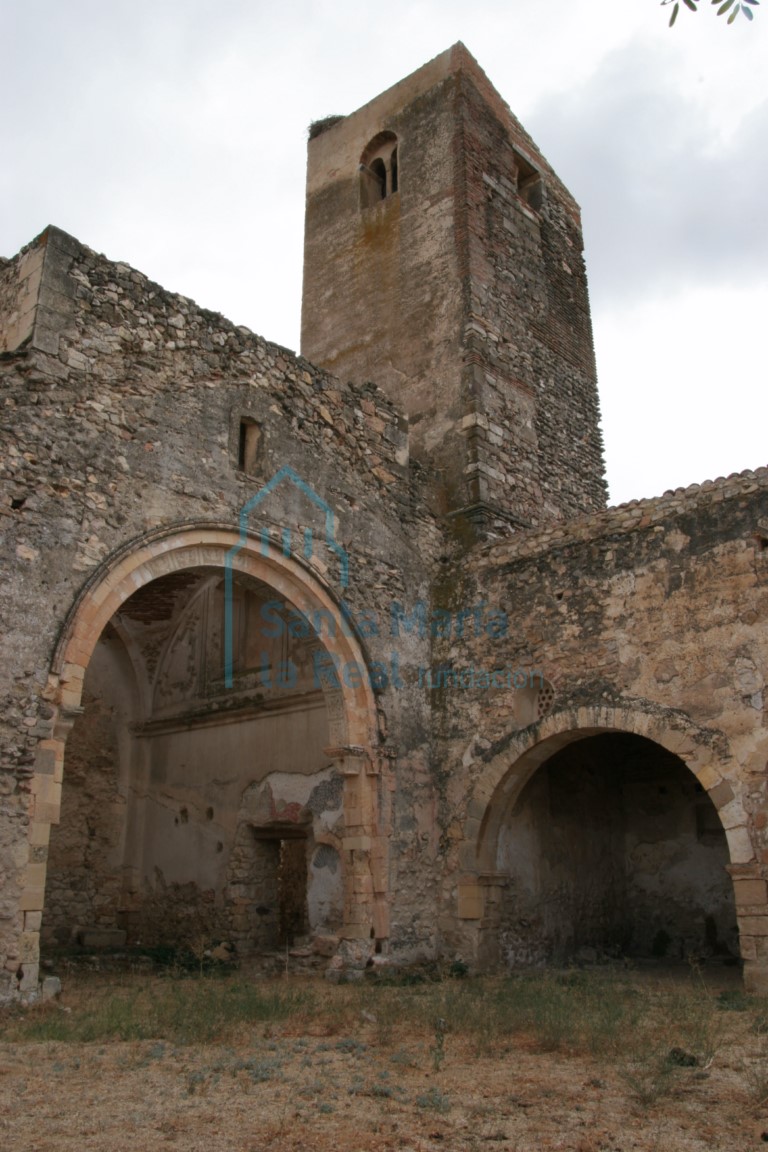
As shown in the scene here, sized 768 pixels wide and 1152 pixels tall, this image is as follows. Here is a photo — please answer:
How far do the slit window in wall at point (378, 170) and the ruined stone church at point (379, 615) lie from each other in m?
0.05

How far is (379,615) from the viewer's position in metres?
10.3

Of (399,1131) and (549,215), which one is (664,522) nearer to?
(399,1131)

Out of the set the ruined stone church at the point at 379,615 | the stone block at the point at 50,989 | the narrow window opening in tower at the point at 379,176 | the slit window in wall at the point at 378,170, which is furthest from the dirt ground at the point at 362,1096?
the narrow window opening in tower at the point at 379,176

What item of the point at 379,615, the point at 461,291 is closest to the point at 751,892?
the point at 379,615

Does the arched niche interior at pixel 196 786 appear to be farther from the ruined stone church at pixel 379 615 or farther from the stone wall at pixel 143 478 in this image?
the stone wall at pixel 143 478

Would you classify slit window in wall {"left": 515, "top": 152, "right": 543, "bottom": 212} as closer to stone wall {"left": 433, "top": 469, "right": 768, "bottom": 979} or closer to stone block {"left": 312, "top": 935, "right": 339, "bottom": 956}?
stone wall {"left": 433, "top": 469, "right": 768, "bottom": 979}

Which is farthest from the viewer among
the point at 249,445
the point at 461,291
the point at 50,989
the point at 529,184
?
the point at 529,184

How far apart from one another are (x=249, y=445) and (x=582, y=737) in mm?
4512

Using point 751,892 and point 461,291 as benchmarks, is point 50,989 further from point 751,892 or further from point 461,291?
point 461,291

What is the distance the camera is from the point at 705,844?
12.0 metres

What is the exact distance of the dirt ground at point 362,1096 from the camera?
3902 millimetres

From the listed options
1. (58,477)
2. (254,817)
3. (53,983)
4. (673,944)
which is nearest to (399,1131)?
(53,983)

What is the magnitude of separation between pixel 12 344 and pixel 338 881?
21.4ft

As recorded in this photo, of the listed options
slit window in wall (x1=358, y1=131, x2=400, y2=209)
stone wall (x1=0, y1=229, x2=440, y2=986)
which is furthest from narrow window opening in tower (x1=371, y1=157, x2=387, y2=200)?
stone wall (x1=0, y1=229, x2=440, y2=986)
